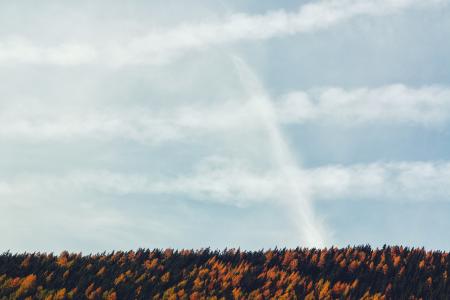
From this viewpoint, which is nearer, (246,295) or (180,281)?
(246,295)

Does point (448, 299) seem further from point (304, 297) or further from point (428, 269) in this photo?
point (304, 297)

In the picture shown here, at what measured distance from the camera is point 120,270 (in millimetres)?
10609

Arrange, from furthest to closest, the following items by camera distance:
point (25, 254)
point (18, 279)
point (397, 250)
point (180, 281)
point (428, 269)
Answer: point (397, 250)
point (428, 269)
point (25, 254)
point (180, 281)
point (18, 279)

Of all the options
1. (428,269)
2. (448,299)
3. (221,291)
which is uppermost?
(428,269)

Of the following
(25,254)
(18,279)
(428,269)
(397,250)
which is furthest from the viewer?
(397,250)

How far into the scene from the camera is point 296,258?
1262cm

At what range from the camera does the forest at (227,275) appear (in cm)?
964

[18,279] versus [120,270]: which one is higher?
[120,270]

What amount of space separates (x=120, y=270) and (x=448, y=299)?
17.9ft

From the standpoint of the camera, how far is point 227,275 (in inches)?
413

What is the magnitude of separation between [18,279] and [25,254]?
1839 millimetres

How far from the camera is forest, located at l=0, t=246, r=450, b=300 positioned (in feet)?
31.6

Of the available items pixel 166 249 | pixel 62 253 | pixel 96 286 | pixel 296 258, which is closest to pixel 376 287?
pixel 296 258

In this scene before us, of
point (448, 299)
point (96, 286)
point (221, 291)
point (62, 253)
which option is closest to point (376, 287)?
point (448, 299)
